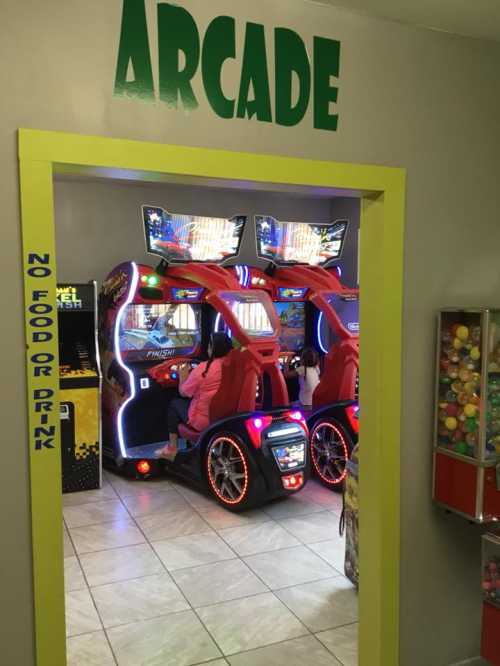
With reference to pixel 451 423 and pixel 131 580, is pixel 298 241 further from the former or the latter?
pixel 451 423

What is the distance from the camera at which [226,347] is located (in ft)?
17.5

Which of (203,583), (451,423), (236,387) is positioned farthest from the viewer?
(236,387)

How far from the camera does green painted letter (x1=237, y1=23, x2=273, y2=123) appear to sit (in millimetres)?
2119

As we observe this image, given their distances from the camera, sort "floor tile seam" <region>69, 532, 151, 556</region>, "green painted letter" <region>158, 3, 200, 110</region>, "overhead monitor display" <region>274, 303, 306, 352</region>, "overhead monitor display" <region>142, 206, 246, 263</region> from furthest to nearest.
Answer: "overhead monitor display" <region>274, 303, 306, 352</region>, "overhead monitor display" <region>142, 206, 246, 263</region>, "floor tile seam" <region>69, 532, 151, 556</region>, "green painted letter" <region>158, 3, 200, 110</region>

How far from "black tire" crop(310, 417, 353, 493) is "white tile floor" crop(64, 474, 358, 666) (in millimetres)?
209

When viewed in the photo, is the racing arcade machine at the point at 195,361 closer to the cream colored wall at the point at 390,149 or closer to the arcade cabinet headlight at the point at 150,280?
the arcade cabinet headlight at the point at 150,280

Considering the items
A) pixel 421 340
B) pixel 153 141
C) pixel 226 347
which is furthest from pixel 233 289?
pixel 153 141

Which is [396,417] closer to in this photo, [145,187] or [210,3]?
[210,3]

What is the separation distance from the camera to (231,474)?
15.7 ft

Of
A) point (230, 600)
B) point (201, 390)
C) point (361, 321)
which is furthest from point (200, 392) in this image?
point (361, 321)

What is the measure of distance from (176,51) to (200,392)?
359cm

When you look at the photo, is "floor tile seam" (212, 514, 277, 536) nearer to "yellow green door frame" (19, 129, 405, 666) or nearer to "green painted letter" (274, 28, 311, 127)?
"yellow green door frame" (19, 129, 405, 666)

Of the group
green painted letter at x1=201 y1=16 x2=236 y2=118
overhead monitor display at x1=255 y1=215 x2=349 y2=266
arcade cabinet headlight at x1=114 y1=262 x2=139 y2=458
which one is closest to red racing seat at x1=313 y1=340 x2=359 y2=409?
overhead monitor display at x1=255 y1=215 x2=349 y2=266

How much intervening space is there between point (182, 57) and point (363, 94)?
71 cm
